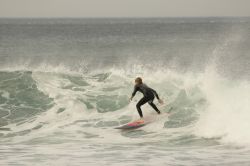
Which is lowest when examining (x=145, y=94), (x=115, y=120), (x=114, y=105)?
(x=115, y=120)

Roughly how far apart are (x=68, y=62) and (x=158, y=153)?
30.5 m

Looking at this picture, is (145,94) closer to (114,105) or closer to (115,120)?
(115,120)

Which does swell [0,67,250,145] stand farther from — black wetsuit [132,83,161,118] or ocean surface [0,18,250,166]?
black wetsuit [132,83,161,118]

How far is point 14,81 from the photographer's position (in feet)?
82.4

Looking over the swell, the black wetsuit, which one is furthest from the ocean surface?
the black wetsuit

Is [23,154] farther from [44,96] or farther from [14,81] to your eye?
[14,81]

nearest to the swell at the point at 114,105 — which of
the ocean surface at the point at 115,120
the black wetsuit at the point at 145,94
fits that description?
the ocean surface at the point at 115,120

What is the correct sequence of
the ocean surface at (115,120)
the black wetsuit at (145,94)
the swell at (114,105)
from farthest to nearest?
the black wetsuit at (145,94) → the swell at (114,105) → the ocean surface at (115,120)

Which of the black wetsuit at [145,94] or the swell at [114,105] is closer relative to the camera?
the swell at [114,105]

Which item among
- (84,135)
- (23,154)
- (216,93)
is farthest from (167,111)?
(23,154)

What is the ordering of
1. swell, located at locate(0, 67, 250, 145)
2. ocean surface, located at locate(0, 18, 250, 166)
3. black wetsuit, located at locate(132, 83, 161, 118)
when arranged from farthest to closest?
black wetsuit, located at locate(132, 83, 161, 118), swell, located at locate(0, 67, 250, 145), ocean surface, located at locate(0, 18, 250, 166)

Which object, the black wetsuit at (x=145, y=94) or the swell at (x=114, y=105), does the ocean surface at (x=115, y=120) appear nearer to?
the swell at (x=114, y=105)

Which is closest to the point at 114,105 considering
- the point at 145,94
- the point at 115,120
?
the point at 115,120

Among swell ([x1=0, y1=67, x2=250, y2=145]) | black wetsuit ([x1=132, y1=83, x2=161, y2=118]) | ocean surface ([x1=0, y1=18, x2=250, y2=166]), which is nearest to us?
ocean surface ([x1=0, y1=18, x2=250, y2=166])
